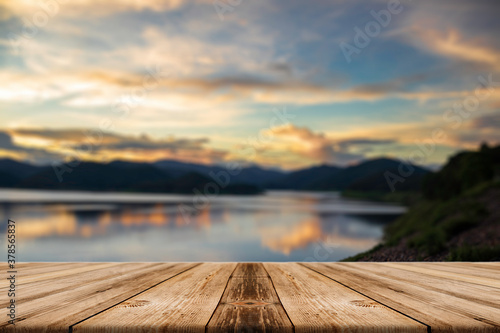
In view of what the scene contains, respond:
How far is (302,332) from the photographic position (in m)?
1.29

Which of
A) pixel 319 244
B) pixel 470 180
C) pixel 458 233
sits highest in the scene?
pixel 470 180

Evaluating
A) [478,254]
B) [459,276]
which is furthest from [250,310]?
[478,254]

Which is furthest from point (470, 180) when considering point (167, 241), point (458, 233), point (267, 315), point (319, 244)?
point (267, 315)

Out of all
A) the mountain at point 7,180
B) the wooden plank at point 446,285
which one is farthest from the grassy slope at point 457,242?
the mountain at point 7,180

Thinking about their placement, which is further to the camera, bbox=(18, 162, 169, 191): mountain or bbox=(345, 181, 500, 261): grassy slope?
bbox=(18, 162, 169, 191): mountain

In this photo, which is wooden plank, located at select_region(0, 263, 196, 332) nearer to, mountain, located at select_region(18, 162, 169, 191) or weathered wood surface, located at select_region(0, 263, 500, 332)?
weathered wood surface, located at select_region(0, 263, 500, 332)

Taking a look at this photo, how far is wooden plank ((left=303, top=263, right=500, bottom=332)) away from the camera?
1351 mm

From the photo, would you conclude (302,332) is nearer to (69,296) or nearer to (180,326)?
(180,326)

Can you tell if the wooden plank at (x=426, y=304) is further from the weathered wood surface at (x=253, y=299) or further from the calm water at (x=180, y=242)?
the calm water at (x=180, y=242)

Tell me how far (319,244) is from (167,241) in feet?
39.7

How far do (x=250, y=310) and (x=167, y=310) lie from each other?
0.37 meters

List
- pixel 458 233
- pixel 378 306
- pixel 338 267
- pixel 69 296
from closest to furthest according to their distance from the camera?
pixel 378 306, pixel 69 296, pixel 338 267, pixel 458 233

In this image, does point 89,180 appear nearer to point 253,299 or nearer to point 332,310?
point 253,299

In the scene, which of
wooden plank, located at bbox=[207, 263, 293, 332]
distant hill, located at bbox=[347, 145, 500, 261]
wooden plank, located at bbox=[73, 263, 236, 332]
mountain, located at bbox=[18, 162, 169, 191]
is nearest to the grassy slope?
distant hill, located at bbox=[347, 145, 500, 261]
